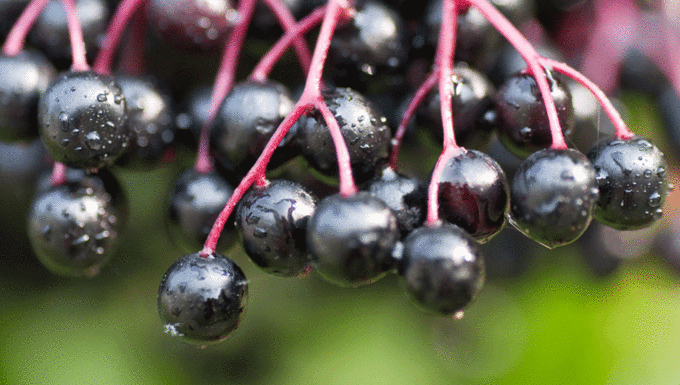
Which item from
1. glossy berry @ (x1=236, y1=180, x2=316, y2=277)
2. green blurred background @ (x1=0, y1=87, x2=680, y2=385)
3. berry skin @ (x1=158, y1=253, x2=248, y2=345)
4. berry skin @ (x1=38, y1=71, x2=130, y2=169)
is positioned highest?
berry skin @ (x1=38, y1=71, x2=130, y2=169)

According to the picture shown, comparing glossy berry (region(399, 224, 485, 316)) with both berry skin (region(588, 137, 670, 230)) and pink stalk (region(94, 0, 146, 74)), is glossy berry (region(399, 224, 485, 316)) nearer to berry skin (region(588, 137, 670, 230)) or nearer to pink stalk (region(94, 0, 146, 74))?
berry skin (region(588, 137, 670, 230))

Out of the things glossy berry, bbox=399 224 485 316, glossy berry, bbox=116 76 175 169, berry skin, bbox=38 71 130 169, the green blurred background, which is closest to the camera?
glossy berry, bbox=399 224 485 316

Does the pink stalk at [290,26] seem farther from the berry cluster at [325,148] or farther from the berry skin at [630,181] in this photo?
the berry skin at [630,181]

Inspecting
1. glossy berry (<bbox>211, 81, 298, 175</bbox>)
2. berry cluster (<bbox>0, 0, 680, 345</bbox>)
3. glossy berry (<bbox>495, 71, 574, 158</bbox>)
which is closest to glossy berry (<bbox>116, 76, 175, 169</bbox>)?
berry cluster (<bbox>0, 0, 680, 345</bbox>)

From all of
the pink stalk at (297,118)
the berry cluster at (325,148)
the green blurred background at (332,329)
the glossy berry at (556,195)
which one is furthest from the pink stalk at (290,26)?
the green blurred background at (332,329)

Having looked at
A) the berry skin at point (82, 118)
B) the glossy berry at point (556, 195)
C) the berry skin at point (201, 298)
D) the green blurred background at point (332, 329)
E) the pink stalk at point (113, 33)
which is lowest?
the green blurred background at point (332, 329)

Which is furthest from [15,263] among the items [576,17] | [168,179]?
[576,17]

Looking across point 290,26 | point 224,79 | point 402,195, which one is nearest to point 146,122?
point 224,79

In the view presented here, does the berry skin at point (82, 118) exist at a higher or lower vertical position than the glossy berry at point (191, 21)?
lower
